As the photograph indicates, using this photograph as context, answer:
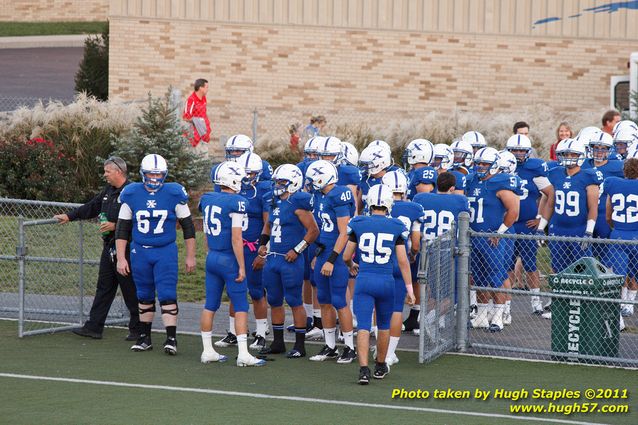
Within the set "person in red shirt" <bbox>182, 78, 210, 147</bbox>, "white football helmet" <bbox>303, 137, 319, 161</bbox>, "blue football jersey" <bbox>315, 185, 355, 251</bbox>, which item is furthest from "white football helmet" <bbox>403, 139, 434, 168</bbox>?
"person in red shirt" <bbox>182, 78, 210, 147</bbox>

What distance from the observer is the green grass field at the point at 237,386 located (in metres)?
→ 9.56

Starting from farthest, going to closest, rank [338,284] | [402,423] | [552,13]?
[552,13]
[338,284]
[402,423]

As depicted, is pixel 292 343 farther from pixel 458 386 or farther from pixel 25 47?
pixel 25 47

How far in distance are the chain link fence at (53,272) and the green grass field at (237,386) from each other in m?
0.85

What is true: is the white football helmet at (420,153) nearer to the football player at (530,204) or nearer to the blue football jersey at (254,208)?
the football player at (530,204)

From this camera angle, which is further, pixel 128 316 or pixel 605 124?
pixel 605 124

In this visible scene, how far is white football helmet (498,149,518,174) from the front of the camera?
13.5 meters

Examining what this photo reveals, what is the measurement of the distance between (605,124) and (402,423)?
8.68m

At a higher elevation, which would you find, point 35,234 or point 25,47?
point 25,47

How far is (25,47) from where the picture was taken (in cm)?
3975

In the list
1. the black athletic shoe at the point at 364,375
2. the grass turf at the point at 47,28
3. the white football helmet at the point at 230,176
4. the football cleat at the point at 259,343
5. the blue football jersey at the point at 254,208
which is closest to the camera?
the black athletic shoe at the point at 364,375

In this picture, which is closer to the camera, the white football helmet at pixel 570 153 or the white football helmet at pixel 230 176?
the white football helmet at pixel 230 176

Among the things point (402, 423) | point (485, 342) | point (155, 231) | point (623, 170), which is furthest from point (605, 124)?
point (402, 423)

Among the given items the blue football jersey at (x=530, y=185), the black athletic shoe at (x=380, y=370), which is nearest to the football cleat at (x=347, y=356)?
the black athletic shoe at (x=380, y=370)
